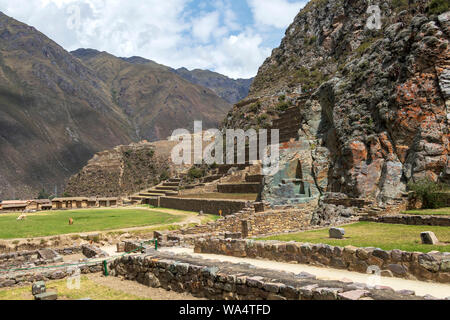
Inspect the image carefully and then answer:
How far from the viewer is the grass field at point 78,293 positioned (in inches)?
297

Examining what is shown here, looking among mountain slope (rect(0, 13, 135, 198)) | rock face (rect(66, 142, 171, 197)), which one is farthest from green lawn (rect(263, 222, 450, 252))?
mountain slope (rect(0, 13, 135, 198))

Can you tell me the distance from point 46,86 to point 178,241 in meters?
146

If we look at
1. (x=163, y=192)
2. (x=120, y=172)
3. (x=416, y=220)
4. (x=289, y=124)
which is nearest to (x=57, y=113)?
(x=120, y=172)

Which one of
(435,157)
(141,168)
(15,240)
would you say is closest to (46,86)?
(141,168)

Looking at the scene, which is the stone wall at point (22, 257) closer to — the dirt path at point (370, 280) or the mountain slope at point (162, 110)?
the dirt path at point (370, 280)

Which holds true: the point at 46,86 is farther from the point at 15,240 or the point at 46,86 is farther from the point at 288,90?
the point at 15,240

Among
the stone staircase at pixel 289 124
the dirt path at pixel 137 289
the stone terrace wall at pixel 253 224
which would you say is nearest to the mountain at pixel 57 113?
the stone staircase at pixel 289 124

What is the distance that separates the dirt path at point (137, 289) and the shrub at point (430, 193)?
12.9m

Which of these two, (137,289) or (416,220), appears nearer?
(137,289)

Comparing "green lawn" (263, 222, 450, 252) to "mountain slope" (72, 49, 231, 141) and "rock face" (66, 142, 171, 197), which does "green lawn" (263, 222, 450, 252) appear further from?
"mountain slope" (72, 49, 231, 141)

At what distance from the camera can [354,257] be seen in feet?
24.3

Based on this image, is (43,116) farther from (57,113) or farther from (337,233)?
(337,233)

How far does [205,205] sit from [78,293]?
75.3 feet

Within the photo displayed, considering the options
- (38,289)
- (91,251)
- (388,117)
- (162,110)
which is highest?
(162,110)
